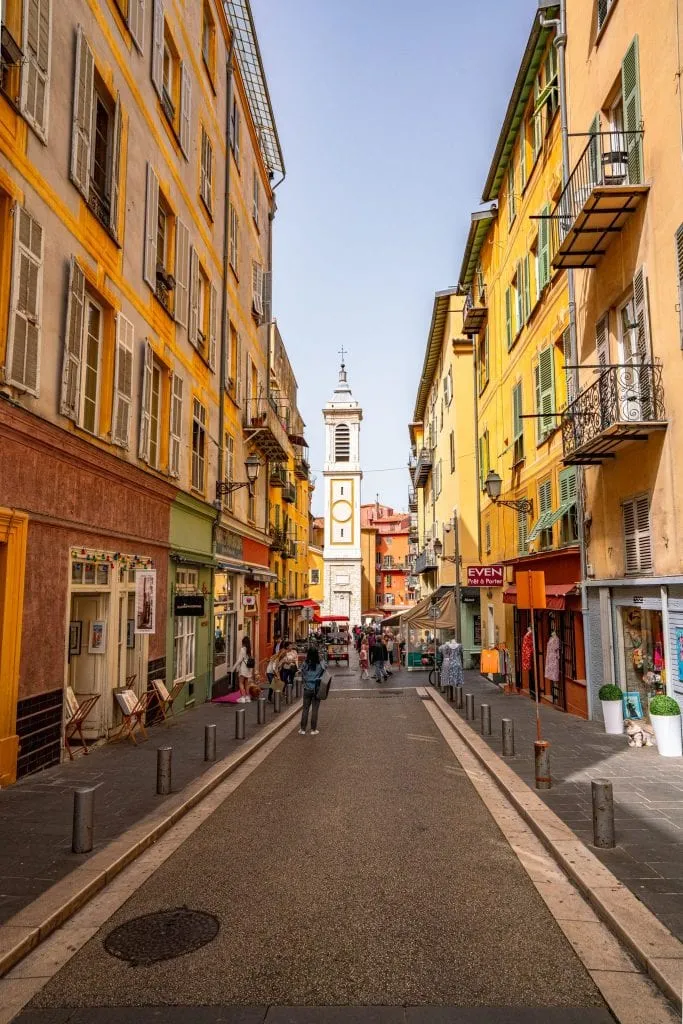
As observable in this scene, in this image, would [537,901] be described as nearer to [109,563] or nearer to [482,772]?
[482,772]

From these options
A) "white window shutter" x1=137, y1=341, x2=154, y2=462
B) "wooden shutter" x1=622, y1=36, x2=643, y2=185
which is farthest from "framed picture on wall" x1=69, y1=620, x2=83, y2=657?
"wooden shutter" x1=622, y1=36, x2=643, y2=185

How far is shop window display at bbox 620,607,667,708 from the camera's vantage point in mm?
12367

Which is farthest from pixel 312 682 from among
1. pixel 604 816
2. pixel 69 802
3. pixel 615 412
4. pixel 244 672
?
pixel 604 816

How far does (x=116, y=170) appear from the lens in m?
12.8

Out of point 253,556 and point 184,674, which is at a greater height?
point 253,556

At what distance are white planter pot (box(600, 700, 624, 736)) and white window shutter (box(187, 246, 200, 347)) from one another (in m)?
12.9

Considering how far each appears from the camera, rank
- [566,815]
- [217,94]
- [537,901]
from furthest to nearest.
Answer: [217,94] < [566,815] < [537,901]

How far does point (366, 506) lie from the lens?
102250 millimetres

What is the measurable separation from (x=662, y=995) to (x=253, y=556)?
965 inches

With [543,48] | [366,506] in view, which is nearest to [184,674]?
[543,48]

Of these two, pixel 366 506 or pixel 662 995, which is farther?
pixel 366 506

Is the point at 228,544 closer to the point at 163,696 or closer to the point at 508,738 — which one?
the point at 163,696

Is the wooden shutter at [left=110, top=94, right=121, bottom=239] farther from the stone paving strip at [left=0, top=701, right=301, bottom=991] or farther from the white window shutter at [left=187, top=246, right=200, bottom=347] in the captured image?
the stone paving strip at [left=0, top=701, right=301, bottom=991]

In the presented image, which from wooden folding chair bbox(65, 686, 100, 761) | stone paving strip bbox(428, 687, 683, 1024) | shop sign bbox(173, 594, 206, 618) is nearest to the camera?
stone paving strip bbox(428, 687, 683, 1024)
